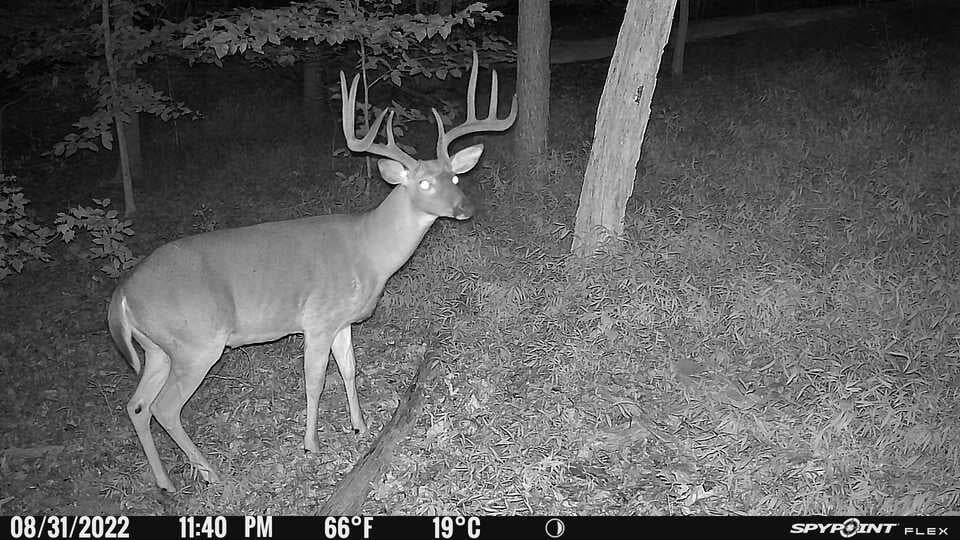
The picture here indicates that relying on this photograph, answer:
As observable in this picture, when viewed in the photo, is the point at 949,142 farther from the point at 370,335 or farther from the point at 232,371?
the point at 232,371

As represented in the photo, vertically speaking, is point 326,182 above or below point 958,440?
below

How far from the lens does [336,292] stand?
5.41 meters

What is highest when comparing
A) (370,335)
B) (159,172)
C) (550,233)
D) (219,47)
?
(219,47)

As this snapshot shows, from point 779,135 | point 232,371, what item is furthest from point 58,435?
point 779,135

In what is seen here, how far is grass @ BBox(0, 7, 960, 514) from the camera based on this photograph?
397cm

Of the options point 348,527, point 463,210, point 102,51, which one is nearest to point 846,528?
point 348,527

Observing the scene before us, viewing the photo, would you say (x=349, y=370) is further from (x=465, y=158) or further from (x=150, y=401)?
(x=465, y=158)

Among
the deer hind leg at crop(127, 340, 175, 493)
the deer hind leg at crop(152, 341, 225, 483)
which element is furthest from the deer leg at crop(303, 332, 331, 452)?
the deer hind leg at crop(127, 340, 175, 493)

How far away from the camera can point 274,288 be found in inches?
207

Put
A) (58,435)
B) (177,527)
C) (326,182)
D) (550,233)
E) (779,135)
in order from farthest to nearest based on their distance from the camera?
(326,182) < (779,135) < (550,233) < (58,435) < (177,527)

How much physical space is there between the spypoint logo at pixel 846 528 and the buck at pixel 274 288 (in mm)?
2778

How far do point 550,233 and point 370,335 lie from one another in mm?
1746

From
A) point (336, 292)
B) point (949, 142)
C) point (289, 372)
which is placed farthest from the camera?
point (949, 142)

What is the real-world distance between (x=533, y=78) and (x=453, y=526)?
5662mm
